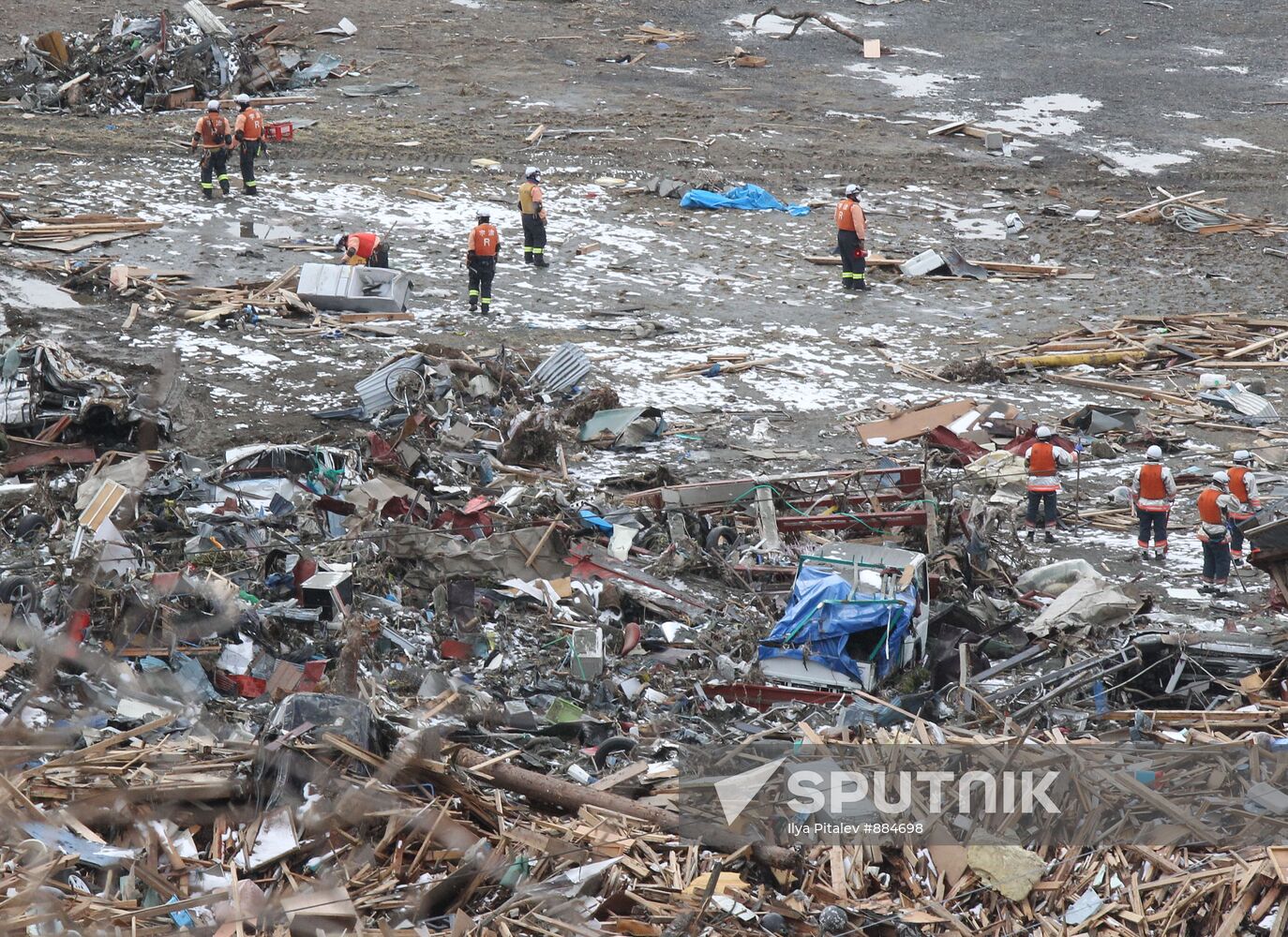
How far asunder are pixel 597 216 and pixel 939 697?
12137 mm

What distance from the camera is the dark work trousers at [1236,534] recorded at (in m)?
Result: 11.7

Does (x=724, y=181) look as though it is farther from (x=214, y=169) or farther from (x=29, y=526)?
(x=29, y=526)

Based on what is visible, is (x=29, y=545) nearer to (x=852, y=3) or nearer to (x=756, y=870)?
(x=756, y=870)

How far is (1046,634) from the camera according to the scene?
10266 millimetres

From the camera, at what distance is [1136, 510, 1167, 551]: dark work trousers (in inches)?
475

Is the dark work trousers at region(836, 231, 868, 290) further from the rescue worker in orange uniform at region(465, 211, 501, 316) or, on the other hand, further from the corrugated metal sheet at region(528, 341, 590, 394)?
the corrugated metal sheet at region(528, 341, 590, 394)

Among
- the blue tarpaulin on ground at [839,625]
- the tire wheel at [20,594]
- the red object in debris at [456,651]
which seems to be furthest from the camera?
the red object in debris at [456,651]

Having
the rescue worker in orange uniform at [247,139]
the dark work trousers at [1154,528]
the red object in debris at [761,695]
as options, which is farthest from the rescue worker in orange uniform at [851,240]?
the red object in debris at [761,695]

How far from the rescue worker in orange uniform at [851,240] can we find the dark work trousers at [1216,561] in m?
7.24

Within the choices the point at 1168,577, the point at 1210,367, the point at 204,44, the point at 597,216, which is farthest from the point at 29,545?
the point at 204,44

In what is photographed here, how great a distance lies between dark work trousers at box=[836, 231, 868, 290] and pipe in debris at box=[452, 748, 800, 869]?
38.2 ft

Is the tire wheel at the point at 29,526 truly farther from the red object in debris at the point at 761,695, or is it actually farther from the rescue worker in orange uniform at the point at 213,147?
the rescue worker in orange uniform at the point at 213,147

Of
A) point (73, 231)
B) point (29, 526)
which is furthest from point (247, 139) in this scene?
point (29, 526)

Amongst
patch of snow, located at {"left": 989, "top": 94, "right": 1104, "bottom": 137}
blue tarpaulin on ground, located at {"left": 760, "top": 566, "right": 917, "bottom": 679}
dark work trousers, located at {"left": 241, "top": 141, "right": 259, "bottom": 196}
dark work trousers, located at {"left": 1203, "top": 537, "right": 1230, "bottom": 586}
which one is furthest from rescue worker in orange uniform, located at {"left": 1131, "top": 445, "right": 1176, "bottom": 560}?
patch of snow, located at {"left": 989, "top": 94, "right": 1104, "bottom": 137}
